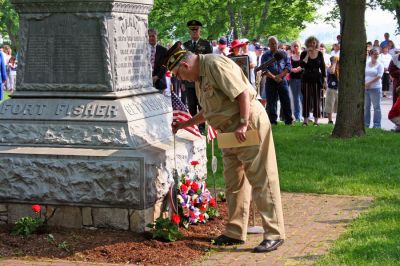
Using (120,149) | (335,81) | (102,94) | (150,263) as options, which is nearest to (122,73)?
(102,94)

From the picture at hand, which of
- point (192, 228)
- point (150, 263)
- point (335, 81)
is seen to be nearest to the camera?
point (150, 263)

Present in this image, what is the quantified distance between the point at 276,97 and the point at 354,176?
7.29 m

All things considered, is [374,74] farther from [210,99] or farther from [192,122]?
[210,99]

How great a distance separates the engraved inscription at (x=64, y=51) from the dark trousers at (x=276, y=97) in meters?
9.95

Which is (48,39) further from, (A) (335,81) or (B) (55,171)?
(A) (335,81)

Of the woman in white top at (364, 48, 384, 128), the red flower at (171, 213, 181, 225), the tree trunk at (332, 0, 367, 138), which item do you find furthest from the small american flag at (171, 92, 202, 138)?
the woman in white top at (364, 48, 384, 128)

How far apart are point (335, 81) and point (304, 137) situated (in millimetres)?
3982

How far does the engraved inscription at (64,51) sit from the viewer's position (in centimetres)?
829

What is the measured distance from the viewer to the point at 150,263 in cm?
706

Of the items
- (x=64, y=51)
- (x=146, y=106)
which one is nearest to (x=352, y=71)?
(x=146, y=106)

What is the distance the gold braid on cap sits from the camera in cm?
736

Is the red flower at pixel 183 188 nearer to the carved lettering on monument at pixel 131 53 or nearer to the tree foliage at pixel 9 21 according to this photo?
the carved lettering on monument at pixel 131 53

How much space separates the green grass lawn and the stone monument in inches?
75.6

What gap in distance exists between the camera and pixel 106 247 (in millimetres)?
7387
